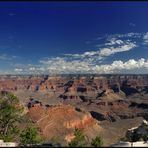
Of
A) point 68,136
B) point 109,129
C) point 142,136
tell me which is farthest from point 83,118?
point 142,136

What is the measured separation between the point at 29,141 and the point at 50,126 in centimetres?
8540

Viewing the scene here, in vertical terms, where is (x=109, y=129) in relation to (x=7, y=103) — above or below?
below

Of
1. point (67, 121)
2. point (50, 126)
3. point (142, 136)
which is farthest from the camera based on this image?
point (67, 121)

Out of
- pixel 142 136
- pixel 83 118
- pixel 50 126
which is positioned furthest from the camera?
pixel 83 118

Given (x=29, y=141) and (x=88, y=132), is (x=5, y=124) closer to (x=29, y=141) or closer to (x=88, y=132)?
(x=29, y=141)

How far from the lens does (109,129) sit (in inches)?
7072

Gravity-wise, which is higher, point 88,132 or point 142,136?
point 142,136

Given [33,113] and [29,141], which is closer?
[29,141]

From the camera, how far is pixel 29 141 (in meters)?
73.2

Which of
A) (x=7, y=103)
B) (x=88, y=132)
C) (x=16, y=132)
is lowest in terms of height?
(x=88, y=132)

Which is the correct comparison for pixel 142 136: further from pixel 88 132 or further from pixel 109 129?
pixel 109 129

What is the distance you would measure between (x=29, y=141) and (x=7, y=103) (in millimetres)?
8946

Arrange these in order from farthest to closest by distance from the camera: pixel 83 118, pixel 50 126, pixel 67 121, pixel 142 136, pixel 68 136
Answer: pixel 83 118 < pixel 67 121 < pixel 50 126 < pixel 68 136 < pixel 142 136

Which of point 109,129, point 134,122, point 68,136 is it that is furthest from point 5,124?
point 134,122
